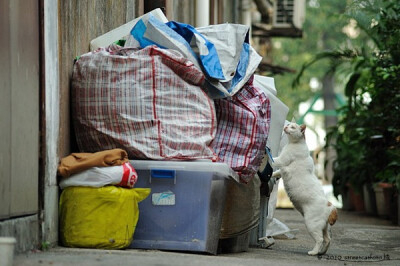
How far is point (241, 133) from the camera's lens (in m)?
6.59

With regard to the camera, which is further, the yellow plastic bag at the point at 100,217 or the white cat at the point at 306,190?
the white cat at the point at 306,190

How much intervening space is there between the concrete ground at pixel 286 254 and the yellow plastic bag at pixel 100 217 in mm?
141

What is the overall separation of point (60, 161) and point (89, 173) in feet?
1.11

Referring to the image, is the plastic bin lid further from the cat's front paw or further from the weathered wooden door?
the cat's front paw

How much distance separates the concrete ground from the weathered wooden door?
0.36 metres

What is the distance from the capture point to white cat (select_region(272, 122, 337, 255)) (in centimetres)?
689

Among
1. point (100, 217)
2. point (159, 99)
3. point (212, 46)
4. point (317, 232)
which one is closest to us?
point (100, 217)

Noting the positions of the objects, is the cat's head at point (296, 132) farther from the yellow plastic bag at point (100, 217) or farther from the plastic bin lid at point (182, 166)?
the yellow plastic bag at point (100, 217)

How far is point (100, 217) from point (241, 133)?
1.44m

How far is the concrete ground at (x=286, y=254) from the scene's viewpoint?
498 centimetres

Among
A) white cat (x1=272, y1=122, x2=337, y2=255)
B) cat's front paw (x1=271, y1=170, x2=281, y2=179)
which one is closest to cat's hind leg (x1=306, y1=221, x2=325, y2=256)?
white cat (x1=272, y1=122, x2=337, y2=255)

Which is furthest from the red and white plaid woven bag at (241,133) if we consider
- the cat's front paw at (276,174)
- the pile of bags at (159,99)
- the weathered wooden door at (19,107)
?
the weathered wooden door at (19,107)

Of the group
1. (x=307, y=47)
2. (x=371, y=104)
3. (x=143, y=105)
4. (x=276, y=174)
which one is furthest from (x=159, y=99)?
(x=307, y=47)

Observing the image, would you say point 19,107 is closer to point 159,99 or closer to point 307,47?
point 159,99
